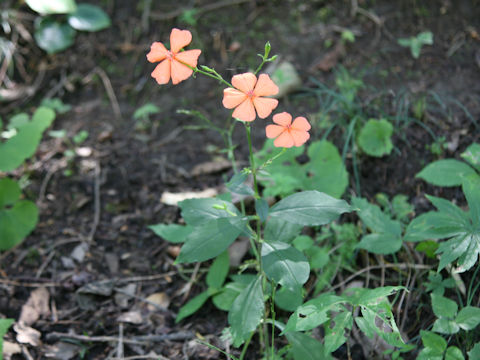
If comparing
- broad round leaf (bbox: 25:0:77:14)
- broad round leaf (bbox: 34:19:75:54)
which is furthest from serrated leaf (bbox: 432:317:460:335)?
broad round leaf (bbox: 34:19:75:54)

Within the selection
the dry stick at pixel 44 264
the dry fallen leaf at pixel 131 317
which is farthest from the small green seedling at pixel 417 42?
the dry stick at pixel 44 264

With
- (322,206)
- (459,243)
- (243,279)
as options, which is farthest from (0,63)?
(459,243)

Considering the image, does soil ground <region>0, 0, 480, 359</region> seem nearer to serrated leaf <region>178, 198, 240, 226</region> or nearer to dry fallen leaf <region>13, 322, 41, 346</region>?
dry fallen leaf <region>13, 322, 41, 346</region>

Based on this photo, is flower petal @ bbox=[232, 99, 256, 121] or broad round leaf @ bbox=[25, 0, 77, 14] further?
broad round leaf @ bbox=[25, 0, 77, 14]

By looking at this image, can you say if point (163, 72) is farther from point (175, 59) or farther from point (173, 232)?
point (173, 232)

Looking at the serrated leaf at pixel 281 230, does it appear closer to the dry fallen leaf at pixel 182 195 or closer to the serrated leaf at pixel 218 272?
the serrated leaf at pixel 218 272
